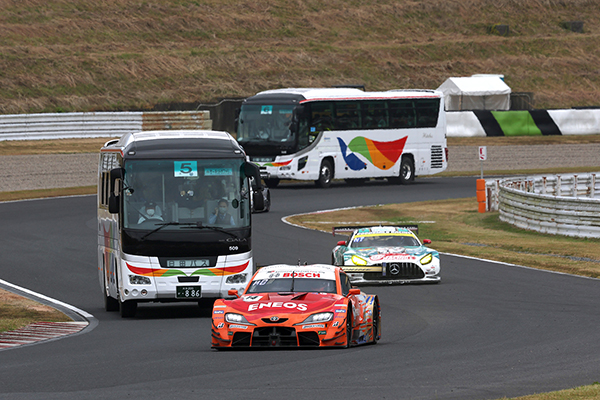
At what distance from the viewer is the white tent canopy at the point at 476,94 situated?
6144 cm

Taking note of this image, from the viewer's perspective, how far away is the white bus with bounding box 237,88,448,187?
42.1 m

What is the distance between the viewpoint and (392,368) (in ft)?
38.5

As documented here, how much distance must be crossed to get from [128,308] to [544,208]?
50.0ft

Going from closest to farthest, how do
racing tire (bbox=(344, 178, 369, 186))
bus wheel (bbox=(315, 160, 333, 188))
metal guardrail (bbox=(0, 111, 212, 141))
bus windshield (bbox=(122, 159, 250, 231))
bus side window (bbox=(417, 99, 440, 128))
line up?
bus windshield (bbox=(122, 159, 250, 231)), bus wheel (bbox=(315, 160, 333, 188)), bus side window (bbox=(417, 99, 440, 128)), racing tire (bbox=(344, 178, 369, 186)), metal guardrail (bbox=(0, 111, 212, 141))

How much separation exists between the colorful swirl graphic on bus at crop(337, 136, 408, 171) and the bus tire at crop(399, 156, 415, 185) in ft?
1.84

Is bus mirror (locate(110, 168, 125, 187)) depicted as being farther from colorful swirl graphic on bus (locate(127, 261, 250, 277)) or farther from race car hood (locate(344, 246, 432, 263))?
race car hood (locate(344, 246, 432, 263))

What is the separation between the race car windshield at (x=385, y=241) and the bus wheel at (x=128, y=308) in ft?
19.3

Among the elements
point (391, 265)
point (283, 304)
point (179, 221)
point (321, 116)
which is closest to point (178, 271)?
point (179, 221)

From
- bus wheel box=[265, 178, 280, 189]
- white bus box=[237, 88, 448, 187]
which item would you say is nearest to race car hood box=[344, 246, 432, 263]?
white bus box=[237, 88, 448, 187]

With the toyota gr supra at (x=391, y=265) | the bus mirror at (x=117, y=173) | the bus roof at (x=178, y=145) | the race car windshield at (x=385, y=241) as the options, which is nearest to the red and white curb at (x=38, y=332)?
Answer: the bus mirror at (x=117, y=173)

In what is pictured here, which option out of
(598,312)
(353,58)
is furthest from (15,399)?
(353,58)

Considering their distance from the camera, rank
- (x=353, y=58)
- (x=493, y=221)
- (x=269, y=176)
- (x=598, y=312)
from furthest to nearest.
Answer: (x=353, y=58)
(x=269, y=176)
(x=493, y=221)
(x=598, y=312)

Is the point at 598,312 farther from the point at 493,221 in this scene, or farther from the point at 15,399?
the point at 493,221

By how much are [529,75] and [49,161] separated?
39.6m
